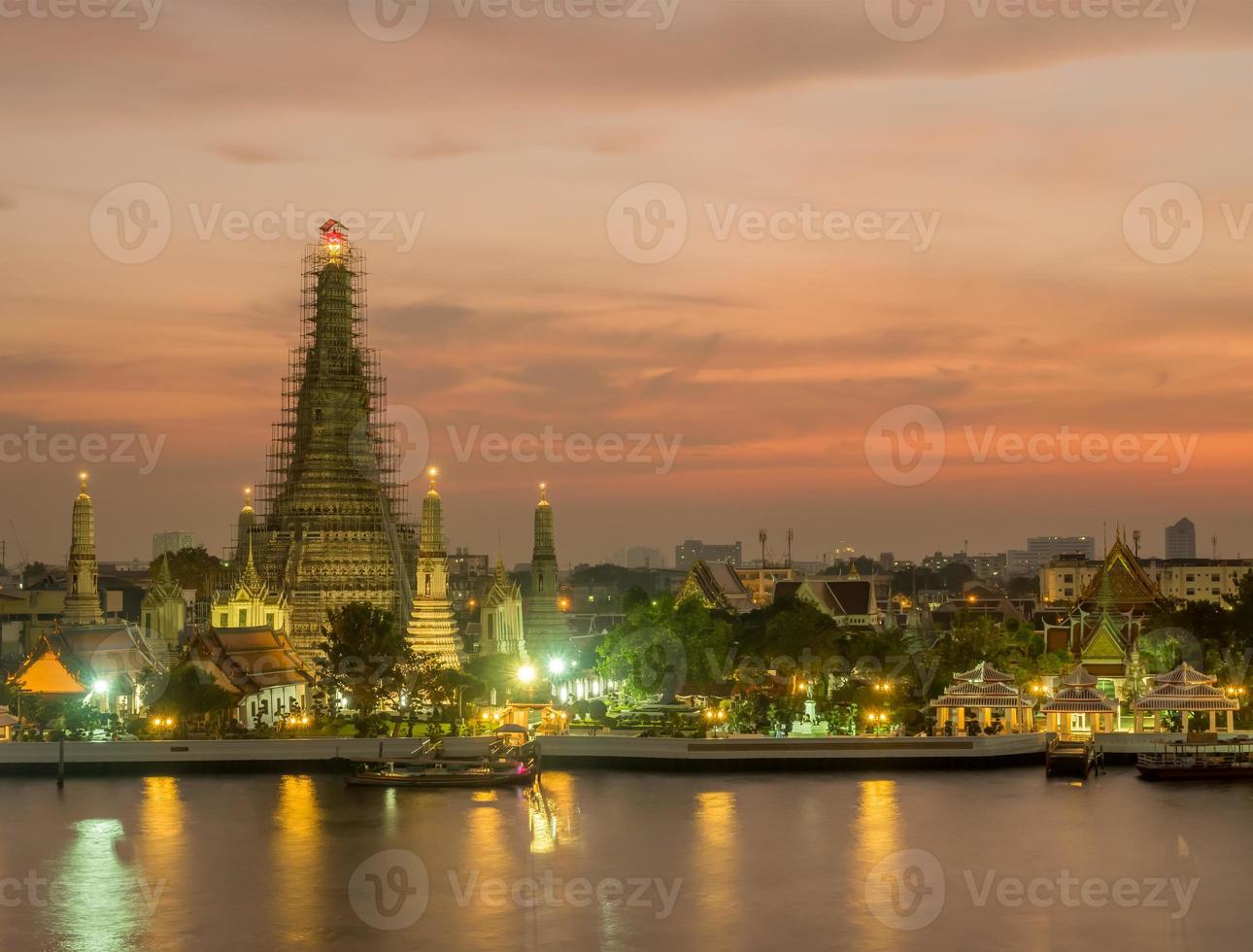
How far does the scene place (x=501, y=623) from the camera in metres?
87.5

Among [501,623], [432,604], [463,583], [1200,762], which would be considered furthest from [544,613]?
[463,583]

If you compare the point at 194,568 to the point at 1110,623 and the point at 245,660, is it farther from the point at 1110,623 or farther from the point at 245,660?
the point at 1110,623

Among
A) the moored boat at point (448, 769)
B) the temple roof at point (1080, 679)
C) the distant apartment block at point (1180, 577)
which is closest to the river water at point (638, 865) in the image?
the moored boat at point (448, 769)

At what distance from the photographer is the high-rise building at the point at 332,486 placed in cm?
9044

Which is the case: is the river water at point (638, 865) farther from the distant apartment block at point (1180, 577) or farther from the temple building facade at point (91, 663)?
the distant apartment block at point (1180, 577)

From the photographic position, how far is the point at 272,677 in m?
74.4

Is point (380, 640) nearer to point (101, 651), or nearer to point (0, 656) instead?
point (101, 651)
